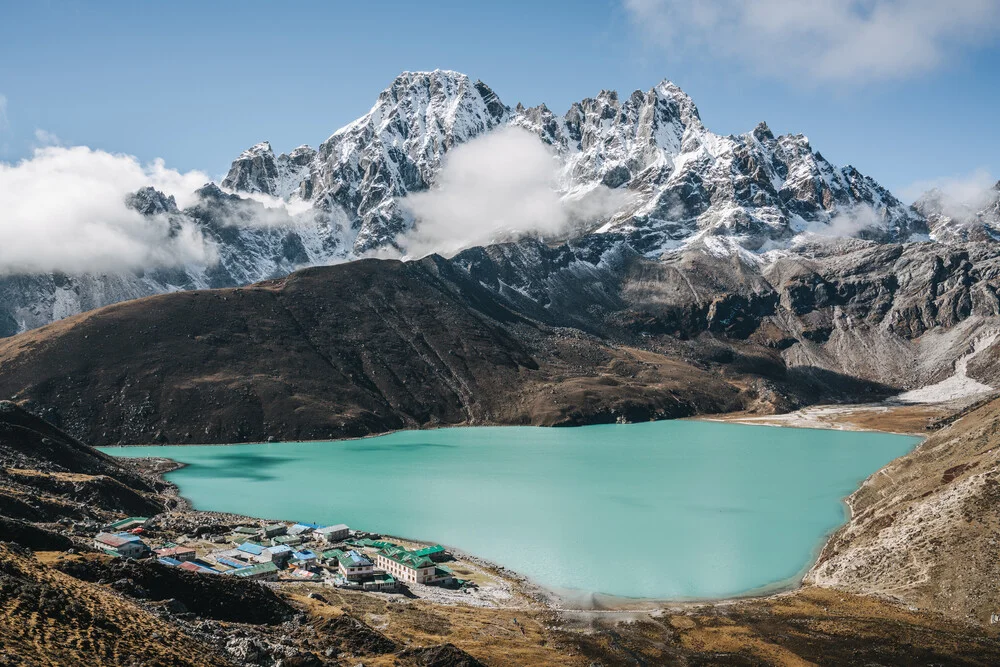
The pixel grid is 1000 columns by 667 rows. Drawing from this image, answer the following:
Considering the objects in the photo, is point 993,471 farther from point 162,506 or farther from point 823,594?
point 162,506

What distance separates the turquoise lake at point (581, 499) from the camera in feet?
295

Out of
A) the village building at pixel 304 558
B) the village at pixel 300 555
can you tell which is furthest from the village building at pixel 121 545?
the village building at pixel 304 558

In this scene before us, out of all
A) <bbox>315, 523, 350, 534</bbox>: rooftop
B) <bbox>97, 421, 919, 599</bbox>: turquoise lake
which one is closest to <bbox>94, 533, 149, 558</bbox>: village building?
<bbox>315, 523, 350, 534</bbox>: rooftop

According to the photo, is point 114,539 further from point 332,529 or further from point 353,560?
point 332,529

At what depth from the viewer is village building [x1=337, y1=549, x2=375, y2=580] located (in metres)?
77.8

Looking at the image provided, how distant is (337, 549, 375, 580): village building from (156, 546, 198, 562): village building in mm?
15359

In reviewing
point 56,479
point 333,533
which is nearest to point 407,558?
point 333,533

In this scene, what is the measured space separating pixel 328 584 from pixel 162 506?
50.6 metres

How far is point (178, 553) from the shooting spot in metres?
78.9

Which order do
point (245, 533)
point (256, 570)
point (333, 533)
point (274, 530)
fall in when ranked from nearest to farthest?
point (256, 570)
point (333, 533)
point (245, 533)
point (274, 530)

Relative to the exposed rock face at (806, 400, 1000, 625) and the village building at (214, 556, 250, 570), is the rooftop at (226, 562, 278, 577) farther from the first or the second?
the exposed rock face at (806, 400, 1000, 625)

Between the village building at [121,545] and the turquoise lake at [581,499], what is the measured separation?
36.1 metres

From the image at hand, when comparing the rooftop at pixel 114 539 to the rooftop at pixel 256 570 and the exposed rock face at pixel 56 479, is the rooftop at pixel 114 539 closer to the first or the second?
the exposed rock face at pixel 56 479

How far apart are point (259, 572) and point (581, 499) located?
2448 inches
